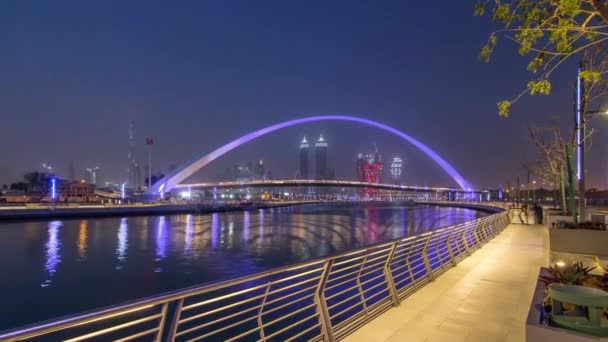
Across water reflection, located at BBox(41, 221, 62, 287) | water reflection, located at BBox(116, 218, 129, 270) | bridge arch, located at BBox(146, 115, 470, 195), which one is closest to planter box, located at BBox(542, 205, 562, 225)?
water reflection, located at BBox(116, 218, 129, 270)

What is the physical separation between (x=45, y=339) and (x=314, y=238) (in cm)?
2474

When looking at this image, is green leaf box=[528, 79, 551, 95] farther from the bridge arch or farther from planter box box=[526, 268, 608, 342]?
the bridge arch

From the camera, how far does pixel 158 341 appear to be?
3.23 meters

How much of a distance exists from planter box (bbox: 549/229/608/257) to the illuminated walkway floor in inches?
37.8

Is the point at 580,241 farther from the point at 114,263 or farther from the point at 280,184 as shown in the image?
Answer: the point at 280,184

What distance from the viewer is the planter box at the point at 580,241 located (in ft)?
36.0

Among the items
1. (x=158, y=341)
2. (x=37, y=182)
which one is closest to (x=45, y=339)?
(x=158, y=341)

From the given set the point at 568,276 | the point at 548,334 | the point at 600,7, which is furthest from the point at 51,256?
the point at 600,7

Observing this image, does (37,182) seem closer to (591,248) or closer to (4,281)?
(4,281)

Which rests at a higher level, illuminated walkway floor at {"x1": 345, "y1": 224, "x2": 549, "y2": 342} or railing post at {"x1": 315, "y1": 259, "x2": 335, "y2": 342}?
railing post at {"x1": 315, "y1": 259, "x2": 335, "y2": 342}

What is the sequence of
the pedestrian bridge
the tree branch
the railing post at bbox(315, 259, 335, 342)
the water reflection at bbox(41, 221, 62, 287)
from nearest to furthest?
the tree branch < the railing post at bbox(315, 259, 335, 342) < the water reflection at bbox(41, 221, 62, 287) < the pedestrian bridge

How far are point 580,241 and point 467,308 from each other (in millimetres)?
6628

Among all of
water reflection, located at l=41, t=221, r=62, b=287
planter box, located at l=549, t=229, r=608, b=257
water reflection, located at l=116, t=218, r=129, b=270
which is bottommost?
water reflection, located at l=116, t=218, r=129, b=270

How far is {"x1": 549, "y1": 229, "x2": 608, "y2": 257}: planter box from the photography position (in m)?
11.0
